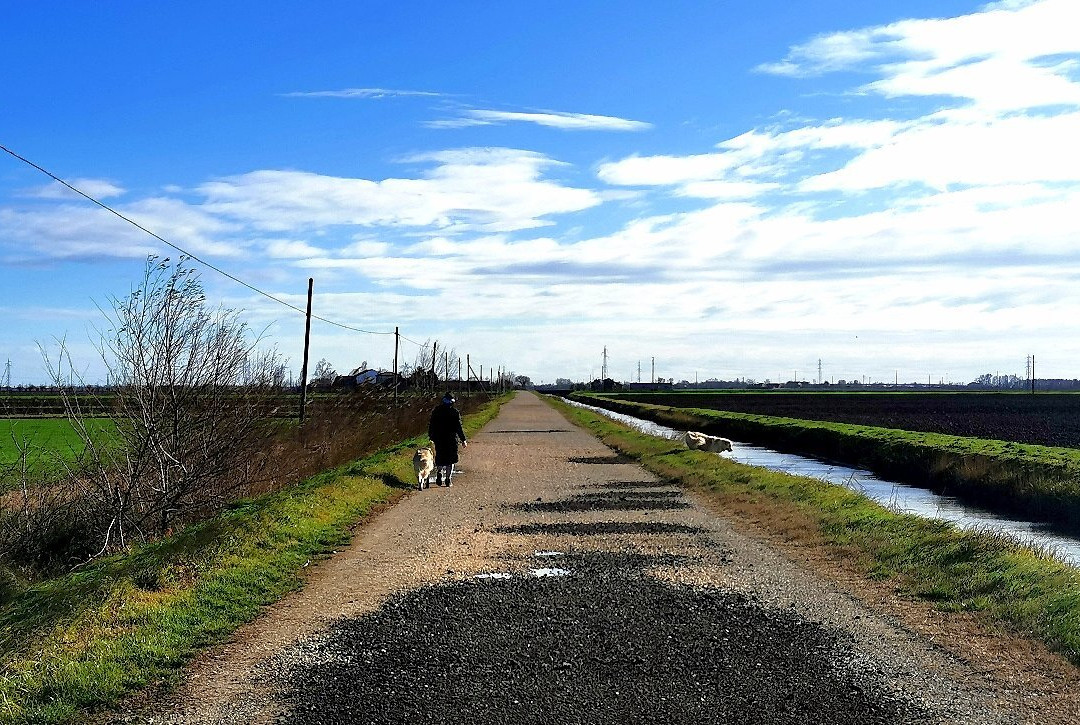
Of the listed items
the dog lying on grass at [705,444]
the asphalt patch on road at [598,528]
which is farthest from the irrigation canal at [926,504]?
the asphalt patch on road at [598,528]

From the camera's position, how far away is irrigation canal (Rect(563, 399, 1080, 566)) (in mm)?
14938

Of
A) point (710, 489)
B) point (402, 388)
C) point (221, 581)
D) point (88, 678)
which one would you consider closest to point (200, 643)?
point (88, 678)

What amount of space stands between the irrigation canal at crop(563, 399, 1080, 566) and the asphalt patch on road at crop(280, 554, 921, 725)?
6646mm

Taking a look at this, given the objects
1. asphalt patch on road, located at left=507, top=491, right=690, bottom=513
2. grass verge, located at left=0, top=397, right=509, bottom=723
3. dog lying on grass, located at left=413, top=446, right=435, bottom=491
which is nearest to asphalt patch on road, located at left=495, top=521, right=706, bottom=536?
asphalt patch on road, located at left=507, top=491, right=690, bottom=513

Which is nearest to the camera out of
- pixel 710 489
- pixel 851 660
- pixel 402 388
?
pixel 851 660

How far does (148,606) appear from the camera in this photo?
7.96 metres

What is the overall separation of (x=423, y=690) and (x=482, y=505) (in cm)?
962

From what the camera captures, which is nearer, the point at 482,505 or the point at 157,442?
the point at 157,442

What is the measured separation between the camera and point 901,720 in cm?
546

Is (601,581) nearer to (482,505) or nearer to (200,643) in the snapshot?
(200,643)

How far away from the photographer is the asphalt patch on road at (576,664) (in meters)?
5.61

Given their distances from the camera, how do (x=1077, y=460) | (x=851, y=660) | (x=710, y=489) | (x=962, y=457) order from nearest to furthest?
(x=851, y=660) < (x=710, y=489) < (x=1077, y=460) < (x=962, y=457)

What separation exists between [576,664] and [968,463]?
1913 cm

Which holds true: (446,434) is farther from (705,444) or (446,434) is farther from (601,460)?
(705,444)
